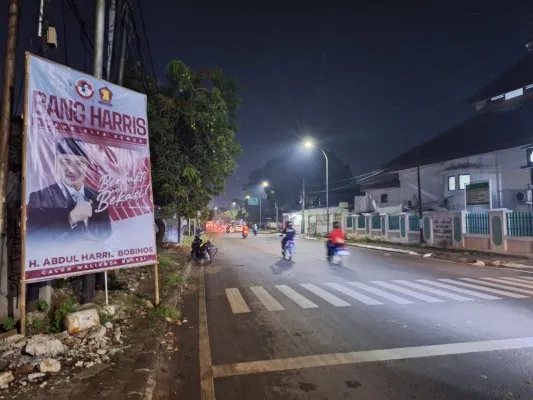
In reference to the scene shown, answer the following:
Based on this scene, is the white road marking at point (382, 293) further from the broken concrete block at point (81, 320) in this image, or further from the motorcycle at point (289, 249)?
the motorcycle at point (289, 249)

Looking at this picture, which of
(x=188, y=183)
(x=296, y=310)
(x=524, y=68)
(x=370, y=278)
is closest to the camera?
(x=296, y=310)

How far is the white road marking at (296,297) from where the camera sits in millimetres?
8126

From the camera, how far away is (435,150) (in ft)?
109


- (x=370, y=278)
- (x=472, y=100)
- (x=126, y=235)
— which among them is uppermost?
(x=472, y=100)

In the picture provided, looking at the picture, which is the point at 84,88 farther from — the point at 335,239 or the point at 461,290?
the point at 335,239

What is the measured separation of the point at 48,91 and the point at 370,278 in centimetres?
991

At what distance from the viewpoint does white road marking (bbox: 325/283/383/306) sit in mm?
8278

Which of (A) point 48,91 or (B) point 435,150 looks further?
(B) point 435,150

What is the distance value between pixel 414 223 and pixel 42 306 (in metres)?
25.3

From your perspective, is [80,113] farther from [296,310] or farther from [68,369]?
[296,310]

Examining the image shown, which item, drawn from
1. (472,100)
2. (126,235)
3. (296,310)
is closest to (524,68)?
(472,100)

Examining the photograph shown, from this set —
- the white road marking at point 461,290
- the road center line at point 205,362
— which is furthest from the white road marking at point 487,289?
the road center line at point 205,362

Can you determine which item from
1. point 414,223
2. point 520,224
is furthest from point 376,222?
point 520,224

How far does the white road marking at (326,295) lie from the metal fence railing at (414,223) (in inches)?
720
